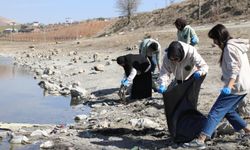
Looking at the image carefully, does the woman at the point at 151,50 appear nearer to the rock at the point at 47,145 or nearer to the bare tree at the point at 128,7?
the rock at the point at 47,145

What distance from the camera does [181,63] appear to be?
9203 millimetres

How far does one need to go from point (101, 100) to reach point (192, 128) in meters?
6.99

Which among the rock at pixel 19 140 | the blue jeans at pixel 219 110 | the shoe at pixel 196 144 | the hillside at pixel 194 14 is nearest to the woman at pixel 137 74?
the rock at pixel 19 140

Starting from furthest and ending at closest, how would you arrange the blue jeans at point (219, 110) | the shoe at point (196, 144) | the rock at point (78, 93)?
the rock at point (78, 93) → the shoe at point (196, 144) → the blue jeans at point (219, 110)

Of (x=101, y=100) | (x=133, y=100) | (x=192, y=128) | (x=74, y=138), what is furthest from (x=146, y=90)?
(x=192, y=128)

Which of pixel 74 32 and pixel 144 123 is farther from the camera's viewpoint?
pixel 74 32

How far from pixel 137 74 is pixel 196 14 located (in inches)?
1642

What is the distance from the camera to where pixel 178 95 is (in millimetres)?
9125

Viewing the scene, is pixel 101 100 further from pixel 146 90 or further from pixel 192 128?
pixel 192 128

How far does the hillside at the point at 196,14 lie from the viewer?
154 ft

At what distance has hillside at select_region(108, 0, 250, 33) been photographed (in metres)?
46.9

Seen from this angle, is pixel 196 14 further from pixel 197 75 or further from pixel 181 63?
pixel 197 75

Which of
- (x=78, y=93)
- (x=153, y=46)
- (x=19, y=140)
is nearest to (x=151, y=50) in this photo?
(x=153, y=46)

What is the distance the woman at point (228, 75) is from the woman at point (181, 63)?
0.68 meters
